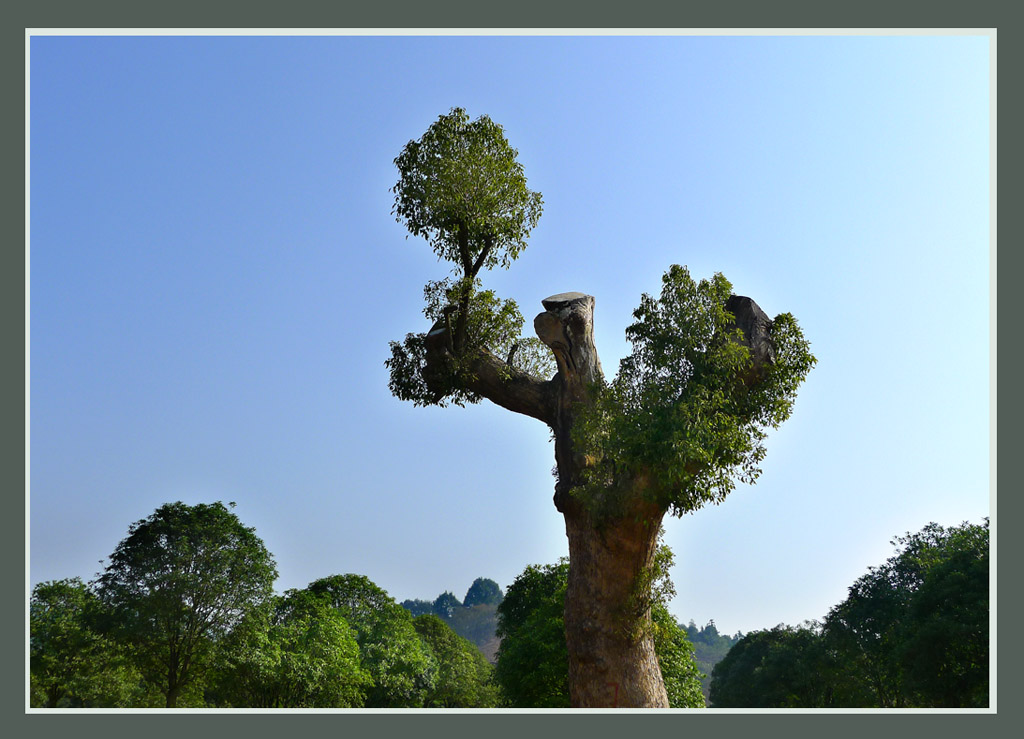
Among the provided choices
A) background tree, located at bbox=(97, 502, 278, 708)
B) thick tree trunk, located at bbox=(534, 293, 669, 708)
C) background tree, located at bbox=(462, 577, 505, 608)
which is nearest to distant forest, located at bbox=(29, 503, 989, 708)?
background tree, located at bbox=(97, 502, 278, 708)

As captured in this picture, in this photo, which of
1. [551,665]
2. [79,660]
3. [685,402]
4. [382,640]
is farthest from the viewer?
[382,640]

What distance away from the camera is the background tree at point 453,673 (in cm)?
3497

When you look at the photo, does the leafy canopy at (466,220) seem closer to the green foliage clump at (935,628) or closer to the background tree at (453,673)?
the green foliage clump at (935,628)

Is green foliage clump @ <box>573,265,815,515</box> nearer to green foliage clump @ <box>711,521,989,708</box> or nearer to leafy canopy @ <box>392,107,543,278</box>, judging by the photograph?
leafy canopy @ <box>392,107,543,278</box>

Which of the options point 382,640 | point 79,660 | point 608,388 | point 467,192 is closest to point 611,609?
point 608,388

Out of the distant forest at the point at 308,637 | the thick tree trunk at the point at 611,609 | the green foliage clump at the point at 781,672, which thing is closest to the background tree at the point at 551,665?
the distant forest at the point at 308,637

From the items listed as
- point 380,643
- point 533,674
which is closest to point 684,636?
point 533,674

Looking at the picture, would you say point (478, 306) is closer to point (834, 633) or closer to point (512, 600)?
point (512, 600)

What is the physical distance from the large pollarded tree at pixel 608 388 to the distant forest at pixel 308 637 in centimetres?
307

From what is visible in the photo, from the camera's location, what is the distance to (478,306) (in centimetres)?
1357

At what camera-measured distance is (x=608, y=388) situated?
38.5 feet

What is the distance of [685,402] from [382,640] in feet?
81.1

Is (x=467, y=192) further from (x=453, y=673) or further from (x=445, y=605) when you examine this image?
(x=445, y=605)

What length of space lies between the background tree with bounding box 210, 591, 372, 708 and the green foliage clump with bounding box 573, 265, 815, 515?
601 inches
